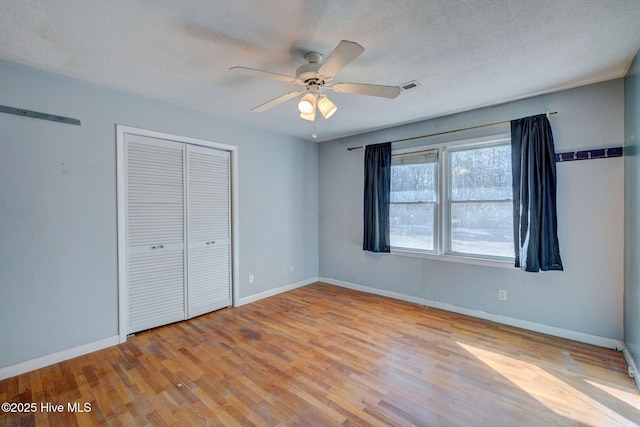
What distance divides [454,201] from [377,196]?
107 cm

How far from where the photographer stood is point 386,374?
2.24 meters

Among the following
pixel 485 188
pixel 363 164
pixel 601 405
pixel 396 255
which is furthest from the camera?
pixel 363 164

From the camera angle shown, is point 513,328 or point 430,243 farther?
point 430,243

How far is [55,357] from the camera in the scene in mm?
2426

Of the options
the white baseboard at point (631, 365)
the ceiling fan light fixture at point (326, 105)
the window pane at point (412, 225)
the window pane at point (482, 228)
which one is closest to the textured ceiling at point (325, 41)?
the ceiling fan light fixture at point (326, 105)

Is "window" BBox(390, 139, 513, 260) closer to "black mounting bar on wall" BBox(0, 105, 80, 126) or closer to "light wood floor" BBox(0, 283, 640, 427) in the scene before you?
"light wood floor" BBox(0, 283, 640, 427)

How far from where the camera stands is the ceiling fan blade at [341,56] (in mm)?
1534

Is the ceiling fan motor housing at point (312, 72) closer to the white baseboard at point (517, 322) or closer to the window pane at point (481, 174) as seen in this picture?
the window pane at point (481, 174)

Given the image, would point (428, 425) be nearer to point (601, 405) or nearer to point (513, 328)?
point (601, 405)

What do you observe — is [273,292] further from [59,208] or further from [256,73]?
[256,73]

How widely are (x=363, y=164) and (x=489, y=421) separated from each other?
3503 millimetres

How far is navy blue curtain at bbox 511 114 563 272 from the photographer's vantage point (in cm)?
279

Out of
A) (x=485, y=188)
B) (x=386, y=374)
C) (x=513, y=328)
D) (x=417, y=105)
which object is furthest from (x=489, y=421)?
(x=417, y=105)

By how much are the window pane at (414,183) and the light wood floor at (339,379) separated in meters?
1.70
